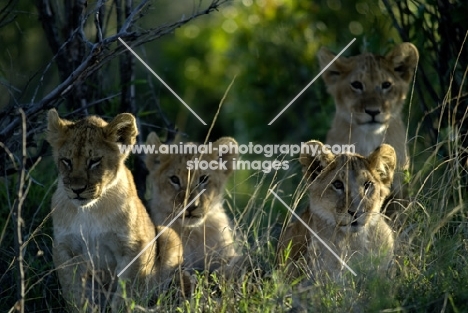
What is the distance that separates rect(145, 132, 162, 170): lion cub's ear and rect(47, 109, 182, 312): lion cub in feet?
2.80

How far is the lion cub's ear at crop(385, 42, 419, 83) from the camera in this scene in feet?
21.4

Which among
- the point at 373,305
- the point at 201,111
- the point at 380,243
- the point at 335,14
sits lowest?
the point at 201,111

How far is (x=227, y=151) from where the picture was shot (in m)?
6.32

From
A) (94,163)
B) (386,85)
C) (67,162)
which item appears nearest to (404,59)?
(386,85)

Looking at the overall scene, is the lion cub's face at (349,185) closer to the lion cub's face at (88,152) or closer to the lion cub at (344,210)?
the lion cub at (344,210)

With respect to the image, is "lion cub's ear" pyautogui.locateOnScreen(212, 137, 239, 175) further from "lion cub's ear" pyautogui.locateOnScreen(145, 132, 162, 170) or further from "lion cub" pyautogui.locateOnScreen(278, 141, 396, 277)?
"lion cub" pyautogui.locateOnScreen(278, 141, 396, 277)

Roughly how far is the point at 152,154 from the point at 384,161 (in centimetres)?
162

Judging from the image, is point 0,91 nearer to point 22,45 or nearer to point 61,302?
point 22,45

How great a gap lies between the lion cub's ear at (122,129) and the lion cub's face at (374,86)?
1.82 metres

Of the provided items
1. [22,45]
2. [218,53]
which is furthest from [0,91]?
[218,53]

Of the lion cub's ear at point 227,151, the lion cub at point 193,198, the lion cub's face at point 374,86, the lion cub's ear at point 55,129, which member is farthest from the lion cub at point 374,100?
the lion cub's ear at point 55,129

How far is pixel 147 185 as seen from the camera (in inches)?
276

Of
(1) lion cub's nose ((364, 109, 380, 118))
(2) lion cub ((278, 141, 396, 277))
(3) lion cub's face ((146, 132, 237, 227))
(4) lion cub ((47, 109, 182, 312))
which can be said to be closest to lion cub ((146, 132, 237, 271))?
(3) lion cub's face ((146, 132, 237, 227))

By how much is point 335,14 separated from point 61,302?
550cm
